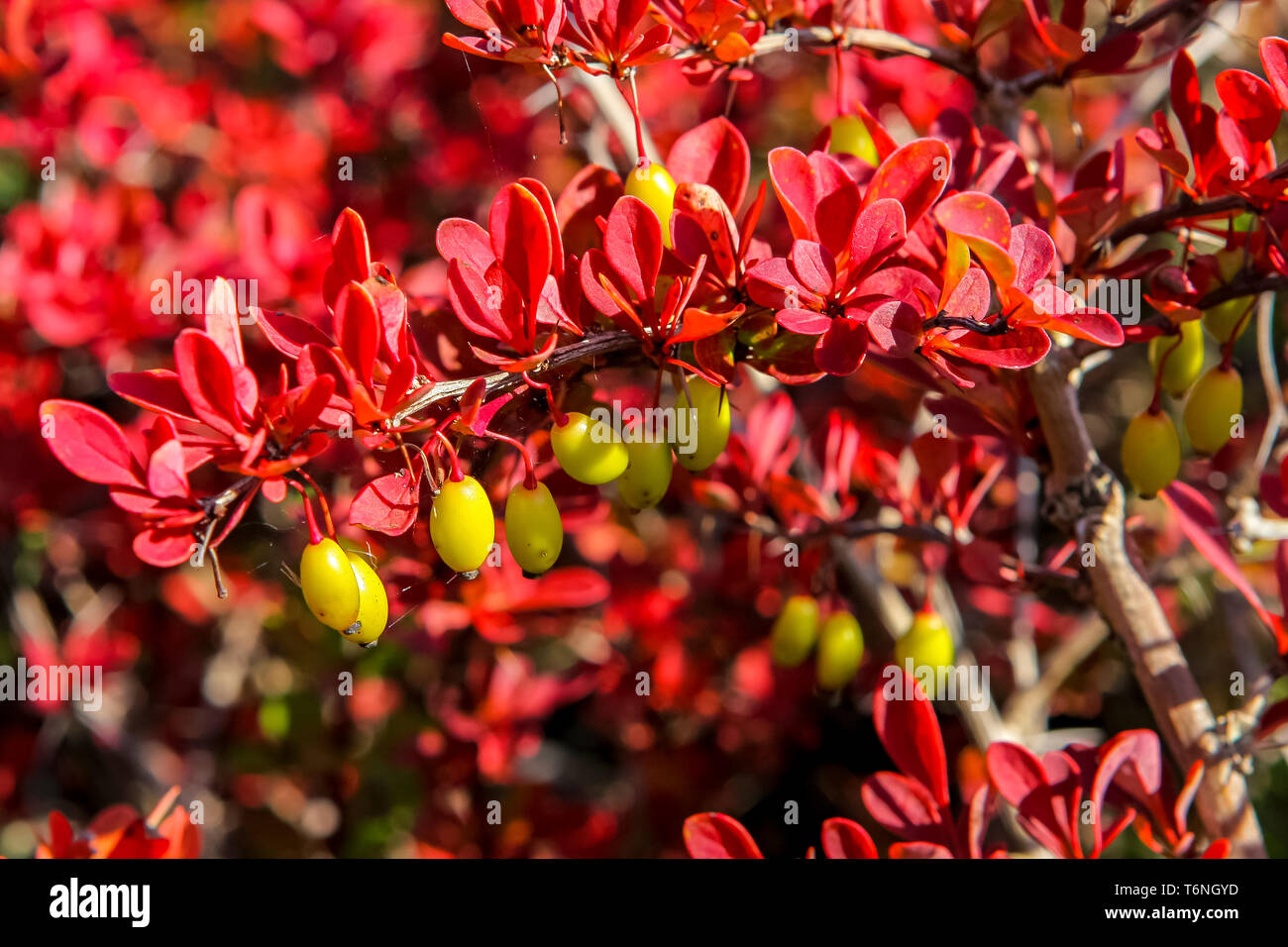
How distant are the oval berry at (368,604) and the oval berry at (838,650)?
0.55 m

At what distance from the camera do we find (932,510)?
41.3 inches

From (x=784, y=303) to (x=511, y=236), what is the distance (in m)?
0.20

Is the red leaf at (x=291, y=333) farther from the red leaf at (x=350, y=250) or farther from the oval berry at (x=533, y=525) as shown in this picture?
the oval berry at (x=533, y=525)

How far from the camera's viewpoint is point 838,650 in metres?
1.04

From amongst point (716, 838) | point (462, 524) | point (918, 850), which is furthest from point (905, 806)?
point (462, 524)

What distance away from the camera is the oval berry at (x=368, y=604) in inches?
25.7

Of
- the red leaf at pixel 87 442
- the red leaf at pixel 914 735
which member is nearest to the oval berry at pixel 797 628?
the red leaf at pixel 914 735

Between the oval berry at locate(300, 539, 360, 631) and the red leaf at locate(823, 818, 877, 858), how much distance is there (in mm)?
463

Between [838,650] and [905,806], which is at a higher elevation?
[838,650]

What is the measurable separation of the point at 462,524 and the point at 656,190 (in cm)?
30

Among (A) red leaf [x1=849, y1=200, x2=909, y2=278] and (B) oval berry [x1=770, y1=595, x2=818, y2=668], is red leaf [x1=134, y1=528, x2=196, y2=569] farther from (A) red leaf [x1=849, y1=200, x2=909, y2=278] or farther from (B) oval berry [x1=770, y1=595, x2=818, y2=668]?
(B) oval berry [x1=770, y1=595, x2=818, y2=668]

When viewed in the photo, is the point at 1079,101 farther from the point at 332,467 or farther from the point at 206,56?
the point at 206,56

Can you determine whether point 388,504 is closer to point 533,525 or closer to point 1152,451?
point 533,525
